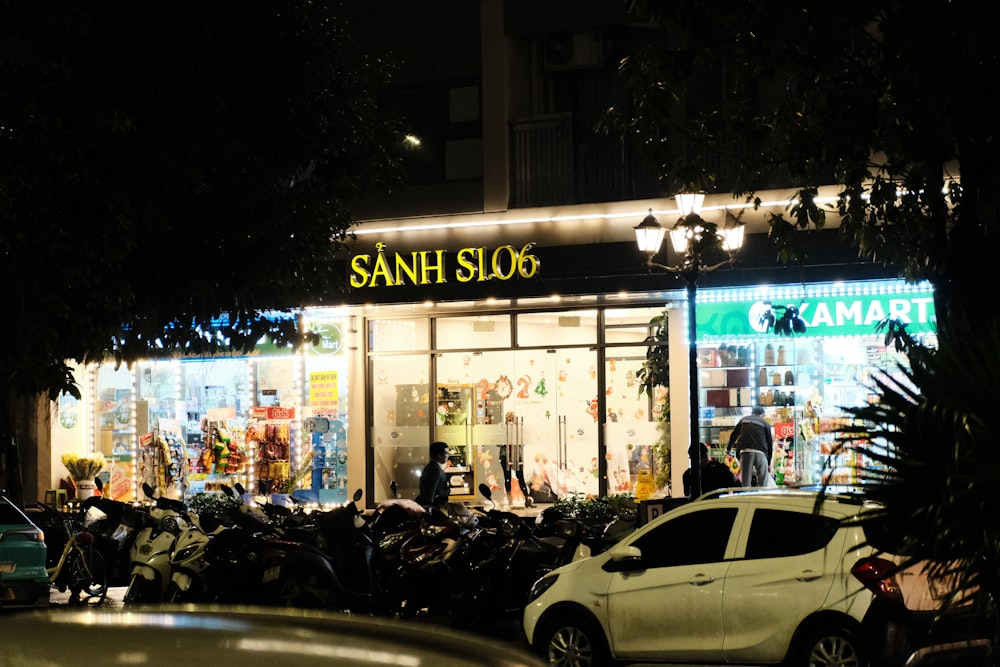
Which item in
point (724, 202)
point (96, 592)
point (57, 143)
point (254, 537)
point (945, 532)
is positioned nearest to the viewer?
point (945, 532)

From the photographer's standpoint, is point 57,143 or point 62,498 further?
point 62,498

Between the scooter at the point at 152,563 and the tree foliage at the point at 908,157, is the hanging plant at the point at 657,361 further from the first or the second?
the tree foliage at the point at 908,157

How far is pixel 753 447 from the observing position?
1950 centimetres

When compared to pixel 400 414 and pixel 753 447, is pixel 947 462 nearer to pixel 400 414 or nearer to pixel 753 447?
pixel 753 447

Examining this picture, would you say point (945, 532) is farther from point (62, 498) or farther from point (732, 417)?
point (62, 498)

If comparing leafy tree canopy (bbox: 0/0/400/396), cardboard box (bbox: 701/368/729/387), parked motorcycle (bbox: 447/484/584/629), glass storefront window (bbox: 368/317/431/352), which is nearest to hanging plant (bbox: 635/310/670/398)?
cardboard box (bbox: 701/368/729/387)

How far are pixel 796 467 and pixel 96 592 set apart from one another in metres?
10.7

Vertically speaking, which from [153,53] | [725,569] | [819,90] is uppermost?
[153,53]

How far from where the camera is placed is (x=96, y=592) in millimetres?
16750

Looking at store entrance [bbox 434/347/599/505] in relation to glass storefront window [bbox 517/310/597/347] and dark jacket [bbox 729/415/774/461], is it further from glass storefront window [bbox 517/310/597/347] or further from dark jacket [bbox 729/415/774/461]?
dark jacket [bbox 729/415/774/461]

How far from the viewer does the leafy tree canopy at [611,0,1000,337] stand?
868 cm

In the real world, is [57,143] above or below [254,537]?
above

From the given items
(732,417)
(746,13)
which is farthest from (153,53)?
(732,417)

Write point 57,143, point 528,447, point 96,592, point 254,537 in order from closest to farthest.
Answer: point 57,143, point 254,537, point 96,592, point 528,447
